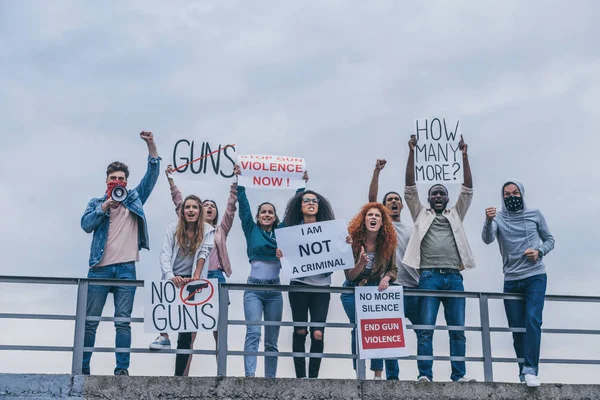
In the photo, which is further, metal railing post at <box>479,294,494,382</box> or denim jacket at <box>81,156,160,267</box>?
metal railing post at <box>479,294,494,382</box>

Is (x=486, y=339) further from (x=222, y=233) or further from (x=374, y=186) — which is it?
(x=222, y=233)

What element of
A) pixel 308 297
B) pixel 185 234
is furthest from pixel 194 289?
pixel 308 297

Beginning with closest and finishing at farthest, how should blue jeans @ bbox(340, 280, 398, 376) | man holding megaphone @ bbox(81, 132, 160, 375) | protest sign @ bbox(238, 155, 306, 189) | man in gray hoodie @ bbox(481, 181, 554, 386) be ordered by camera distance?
man holding megaphone @ bbox(81, 132, 160, 375)
blue jeans @ bbox(340, 280, 398, 376)
man in gray hoodie @ bbox(481, 181, 554, 386)
protest sign @ bbox(238, 155, 306, 189)

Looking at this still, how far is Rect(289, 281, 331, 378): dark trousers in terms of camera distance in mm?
10797

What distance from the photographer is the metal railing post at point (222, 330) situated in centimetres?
1051

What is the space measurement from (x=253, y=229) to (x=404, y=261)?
182cm

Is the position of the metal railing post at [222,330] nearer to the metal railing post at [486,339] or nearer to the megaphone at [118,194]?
the megaphone at [118,194]

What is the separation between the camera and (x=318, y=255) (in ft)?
36.5

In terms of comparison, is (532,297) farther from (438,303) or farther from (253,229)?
(253,229)

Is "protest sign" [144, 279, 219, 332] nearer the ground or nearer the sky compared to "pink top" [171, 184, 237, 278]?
nearer the ground

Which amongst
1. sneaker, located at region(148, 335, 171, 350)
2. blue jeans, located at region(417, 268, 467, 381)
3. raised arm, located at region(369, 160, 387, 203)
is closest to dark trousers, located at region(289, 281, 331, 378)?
blue jeans, located at region(417, 268, 467, 381)

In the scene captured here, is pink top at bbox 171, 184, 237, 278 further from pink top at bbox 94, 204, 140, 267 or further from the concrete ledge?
the concrete ledge

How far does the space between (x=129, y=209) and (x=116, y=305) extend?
112 cm

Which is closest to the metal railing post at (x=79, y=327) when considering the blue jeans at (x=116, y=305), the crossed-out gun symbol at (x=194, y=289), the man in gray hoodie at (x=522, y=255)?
the blue jeans at (x=116, y=305)
